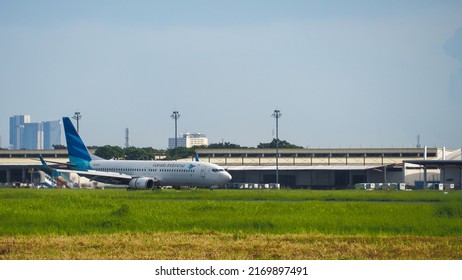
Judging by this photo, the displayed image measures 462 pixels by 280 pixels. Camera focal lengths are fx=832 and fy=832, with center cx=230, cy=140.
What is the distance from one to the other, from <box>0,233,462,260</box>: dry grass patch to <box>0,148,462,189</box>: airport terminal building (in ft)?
176

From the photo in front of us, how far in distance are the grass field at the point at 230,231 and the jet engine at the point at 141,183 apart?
97.0ft

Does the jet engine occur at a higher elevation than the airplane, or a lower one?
lower

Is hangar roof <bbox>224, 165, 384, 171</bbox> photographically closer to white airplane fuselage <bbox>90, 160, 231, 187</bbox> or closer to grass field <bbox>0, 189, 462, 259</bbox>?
white airplane fuselage <bbox>90, 160, 231, 187</bbox>

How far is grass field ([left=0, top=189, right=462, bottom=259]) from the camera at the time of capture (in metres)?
21.2

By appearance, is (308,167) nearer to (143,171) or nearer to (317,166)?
(317,166)

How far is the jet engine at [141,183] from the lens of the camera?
71062 millimetres

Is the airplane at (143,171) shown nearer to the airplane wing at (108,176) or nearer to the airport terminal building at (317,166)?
the airplane wing at (108,176)

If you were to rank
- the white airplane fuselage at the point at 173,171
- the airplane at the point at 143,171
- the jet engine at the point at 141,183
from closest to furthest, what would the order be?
the white airplane fuselage at the point at 173,171
the airplane at the point at 143,171
the jet engine at the point at 141,183

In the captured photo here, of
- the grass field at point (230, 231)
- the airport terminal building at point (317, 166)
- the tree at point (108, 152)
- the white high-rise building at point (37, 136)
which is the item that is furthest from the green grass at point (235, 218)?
the white high-rise building at point (37, 136)

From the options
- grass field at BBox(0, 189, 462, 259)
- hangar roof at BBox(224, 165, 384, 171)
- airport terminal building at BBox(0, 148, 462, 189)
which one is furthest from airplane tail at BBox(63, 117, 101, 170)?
grass field at BBox(0, 189, 462, 259)

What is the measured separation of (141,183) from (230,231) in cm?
4479

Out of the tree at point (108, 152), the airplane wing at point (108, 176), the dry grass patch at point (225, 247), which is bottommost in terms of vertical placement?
the dry grass patch at point (225, 247)

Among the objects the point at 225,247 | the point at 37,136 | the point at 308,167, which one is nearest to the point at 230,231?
the point at 225,247
